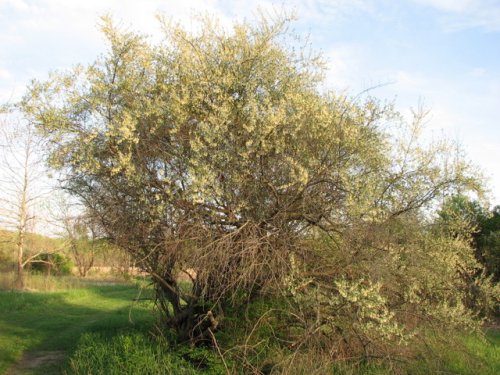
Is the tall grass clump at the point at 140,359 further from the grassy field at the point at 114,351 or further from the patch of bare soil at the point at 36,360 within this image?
the patch of bare soil at the point at 36,360

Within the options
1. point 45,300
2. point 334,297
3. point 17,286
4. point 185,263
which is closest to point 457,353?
point 334,297

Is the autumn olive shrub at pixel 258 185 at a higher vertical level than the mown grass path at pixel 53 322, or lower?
higher

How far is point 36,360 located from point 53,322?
561cm

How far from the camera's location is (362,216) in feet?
28.6

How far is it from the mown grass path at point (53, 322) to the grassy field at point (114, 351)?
0.07 ft

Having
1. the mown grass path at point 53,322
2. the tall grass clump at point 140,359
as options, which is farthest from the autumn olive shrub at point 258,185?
the mown grass path at point 53,322

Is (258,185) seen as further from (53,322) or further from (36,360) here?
(53,322)

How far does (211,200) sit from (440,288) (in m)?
4.97

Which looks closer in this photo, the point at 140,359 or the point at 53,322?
the point at 140,359

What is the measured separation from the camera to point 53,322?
17609mm

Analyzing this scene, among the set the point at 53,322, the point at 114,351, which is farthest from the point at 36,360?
the point at 53,322

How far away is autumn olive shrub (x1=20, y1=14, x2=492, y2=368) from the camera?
8.67 metres

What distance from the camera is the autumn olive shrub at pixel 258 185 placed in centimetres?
867

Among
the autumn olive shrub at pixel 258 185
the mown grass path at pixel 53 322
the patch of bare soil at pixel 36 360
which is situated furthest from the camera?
the mown grass path at pixel 53 322
